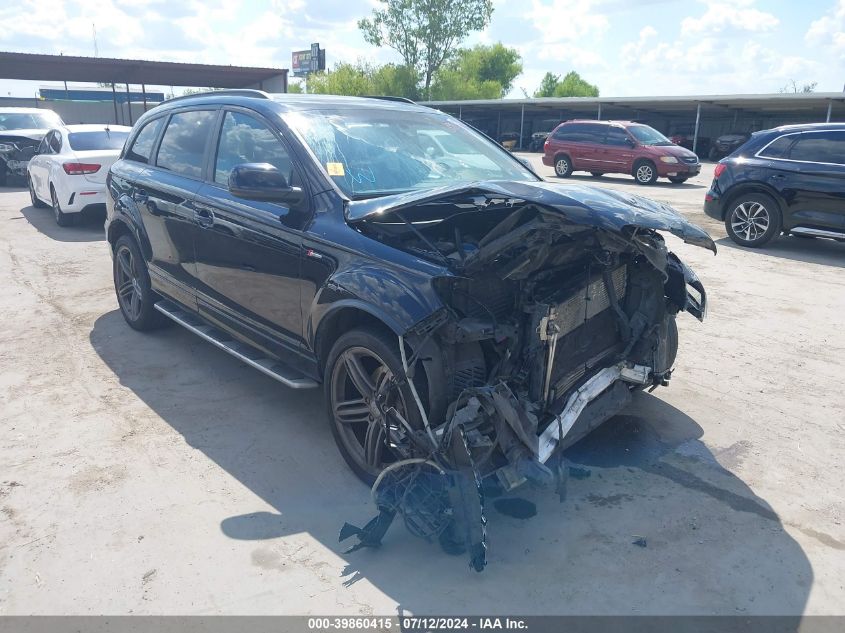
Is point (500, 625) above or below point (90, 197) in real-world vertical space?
below

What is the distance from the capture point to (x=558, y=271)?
3.51m

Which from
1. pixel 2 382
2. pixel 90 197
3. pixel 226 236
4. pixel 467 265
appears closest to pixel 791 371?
pixel 467 265

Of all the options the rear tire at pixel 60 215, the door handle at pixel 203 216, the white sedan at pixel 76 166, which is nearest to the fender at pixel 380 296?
the door handle at pixel 203 216

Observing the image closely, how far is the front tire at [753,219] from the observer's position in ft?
31.9

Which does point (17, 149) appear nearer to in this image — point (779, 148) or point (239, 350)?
point (239, 350)

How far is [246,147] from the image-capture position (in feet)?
14.3

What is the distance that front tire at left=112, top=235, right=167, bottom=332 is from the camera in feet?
18.7

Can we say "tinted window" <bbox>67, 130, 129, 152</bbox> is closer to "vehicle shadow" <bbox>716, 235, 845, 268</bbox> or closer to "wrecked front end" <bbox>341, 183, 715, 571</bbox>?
"wrecked front end" <bbox>341, 183, 715, 571</bbox>

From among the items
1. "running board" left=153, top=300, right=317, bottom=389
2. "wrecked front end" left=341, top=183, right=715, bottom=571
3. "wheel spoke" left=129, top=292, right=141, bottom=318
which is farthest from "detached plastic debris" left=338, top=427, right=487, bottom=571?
"wheel spoke" left=129, top=292, right=141, bottom=318

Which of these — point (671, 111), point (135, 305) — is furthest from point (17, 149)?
point (671, 111)

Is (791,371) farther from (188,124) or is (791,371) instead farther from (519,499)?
(188,124)

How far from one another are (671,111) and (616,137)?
22.0m

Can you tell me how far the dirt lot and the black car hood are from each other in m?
1.38

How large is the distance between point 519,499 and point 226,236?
2.43 meters
